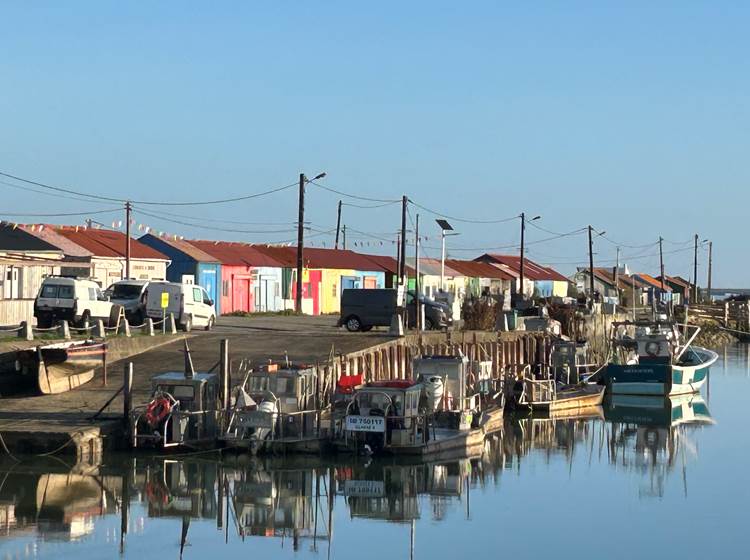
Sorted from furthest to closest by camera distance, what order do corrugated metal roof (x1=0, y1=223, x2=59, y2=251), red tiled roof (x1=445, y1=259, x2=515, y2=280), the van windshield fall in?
red tiled roof (x1=445, y1=259, x2=515, y2=280)
corrugated metal roof (x1=0, y1=223, x2=59, y2=251)
the van windshield

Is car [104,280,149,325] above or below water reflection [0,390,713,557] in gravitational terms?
above

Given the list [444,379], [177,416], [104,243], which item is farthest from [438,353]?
[104,243]

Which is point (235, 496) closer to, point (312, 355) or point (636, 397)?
point (312, 355)

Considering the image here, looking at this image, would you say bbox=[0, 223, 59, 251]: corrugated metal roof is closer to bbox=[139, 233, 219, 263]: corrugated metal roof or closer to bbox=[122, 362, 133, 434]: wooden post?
bbox=[139, 233, 219, 263]: corrugated metal roof

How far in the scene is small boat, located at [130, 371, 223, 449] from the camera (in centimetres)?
2864

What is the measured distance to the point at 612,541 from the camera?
23.5 meters

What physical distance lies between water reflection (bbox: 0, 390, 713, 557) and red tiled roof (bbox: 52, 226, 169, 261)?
2737 centimetres

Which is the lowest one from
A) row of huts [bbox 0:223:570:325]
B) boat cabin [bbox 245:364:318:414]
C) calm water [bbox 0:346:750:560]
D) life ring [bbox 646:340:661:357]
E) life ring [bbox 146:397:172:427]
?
calm water [bbox 0:346:750:560]

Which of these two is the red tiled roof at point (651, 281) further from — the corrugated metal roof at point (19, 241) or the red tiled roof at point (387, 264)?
the corrugated metal roof at point (19, 241)

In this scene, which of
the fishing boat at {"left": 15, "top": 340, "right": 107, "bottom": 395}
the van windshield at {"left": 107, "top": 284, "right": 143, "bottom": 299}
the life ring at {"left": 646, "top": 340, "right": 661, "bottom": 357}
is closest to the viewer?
the fishing boat at {"left": 15, "top": 340, "right": 107, "bottom": 395}

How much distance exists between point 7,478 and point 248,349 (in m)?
13.6

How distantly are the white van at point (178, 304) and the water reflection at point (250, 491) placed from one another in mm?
13605

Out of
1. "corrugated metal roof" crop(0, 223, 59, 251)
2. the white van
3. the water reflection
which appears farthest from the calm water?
"corrugated metal roof" crop(0, 223, 59, 251)

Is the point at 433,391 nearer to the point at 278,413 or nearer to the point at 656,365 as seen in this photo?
the point at 278,413
